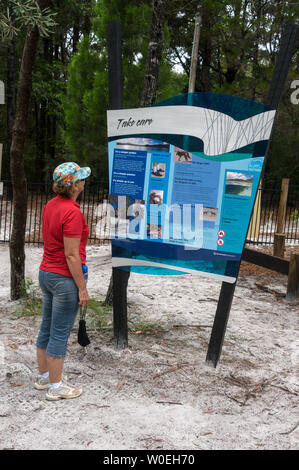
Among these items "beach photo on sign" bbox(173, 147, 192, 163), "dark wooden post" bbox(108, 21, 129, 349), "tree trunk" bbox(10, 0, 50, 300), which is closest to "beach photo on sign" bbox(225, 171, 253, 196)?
"beach photo on sign" bbox(173, 147, 192, 163)

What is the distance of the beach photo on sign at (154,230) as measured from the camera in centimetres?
422

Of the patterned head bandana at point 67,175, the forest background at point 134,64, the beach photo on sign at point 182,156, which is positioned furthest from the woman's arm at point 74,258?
the forest background at point 134,64

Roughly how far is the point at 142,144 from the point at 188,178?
56cm

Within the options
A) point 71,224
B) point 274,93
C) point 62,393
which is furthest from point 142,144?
point 62,393

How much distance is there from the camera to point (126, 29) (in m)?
12.8

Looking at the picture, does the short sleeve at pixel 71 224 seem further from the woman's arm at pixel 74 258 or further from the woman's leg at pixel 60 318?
the woman's leg at pixel 60 318

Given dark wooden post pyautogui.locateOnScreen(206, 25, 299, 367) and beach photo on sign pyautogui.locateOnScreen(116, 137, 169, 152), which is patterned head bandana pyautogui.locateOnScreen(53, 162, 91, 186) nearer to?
beach photo on sign pyautogui.locateOnScreen(116, 137, 169, 152)

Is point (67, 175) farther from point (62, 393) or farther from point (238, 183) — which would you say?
point (62, 393)

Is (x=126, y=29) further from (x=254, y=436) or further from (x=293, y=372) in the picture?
(x=254, y=436)

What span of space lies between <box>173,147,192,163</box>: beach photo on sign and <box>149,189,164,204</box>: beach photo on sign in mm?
351

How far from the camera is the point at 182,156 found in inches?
159

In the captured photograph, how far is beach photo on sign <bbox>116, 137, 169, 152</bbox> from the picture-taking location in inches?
162
